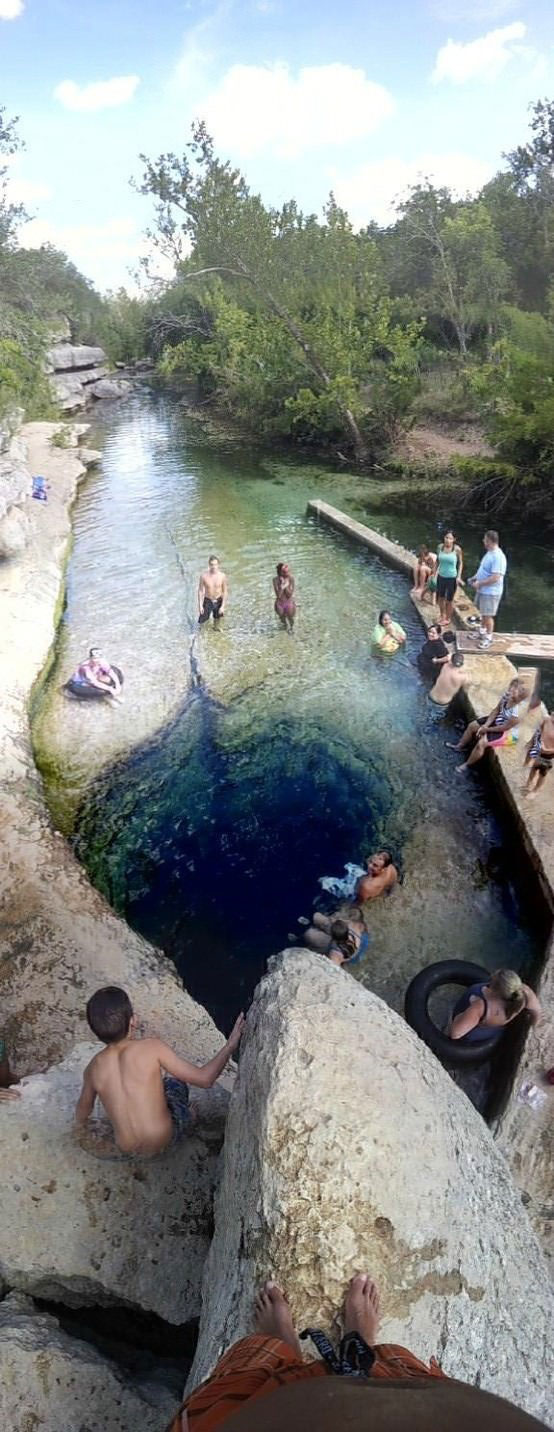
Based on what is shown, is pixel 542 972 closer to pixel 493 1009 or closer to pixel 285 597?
pixel 493 1009

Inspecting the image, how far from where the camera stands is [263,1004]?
3342mm

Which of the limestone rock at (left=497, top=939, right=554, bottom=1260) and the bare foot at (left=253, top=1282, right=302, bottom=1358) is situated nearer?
the bare foot at (left=253, top=1282, right=302, bottom=1358)

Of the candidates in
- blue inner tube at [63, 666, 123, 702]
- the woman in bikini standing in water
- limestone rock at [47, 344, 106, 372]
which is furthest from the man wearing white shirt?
limestone rock at [47, 344, 106, 372]

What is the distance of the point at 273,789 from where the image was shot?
29.6 ft

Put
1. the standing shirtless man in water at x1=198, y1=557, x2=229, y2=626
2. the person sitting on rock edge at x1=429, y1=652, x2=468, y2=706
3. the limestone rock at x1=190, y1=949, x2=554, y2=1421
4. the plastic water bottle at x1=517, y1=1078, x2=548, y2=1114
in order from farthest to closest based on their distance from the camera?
1. the standing shirtless man in water at x1=198, y1=557, x2=229, y2=626
2. the person sitting on rock edge at x1=429, y1=652, x2=468, y2=706
3. the plastic water bottle at x1=517, y1=1078, x2=548, y2=1114
4. the limestone rock at x1=190, y1=949, x2=554, y2=1421

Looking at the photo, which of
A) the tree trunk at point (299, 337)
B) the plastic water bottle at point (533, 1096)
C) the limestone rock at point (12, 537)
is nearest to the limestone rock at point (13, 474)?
the limestone rock at point (12, 537)

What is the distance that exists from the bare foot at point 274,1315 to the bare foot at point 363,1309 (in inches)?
8.2

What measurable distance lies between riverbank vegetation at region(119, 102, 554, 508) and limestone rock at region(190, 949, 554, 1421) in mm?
15699

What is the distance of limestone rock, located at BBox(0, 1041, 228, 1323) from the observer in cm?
357

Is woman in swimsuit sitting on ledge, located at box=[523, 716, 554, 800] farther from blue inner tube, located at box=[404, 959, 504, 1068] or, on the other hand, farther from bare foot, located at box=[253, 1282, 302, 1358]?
bare foot, located at box=[253, 1282, 302, 1358]

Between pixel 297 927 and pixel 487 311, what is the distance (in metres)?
28.9

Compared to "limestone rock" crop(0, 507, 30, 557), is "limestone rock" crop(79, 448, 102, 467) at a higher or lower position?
higher

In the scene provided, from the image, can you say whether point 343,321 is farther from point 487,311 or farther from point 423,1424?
point 423,1424

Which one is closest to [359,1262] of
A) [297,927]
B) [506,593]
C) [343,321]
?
[297,927]
